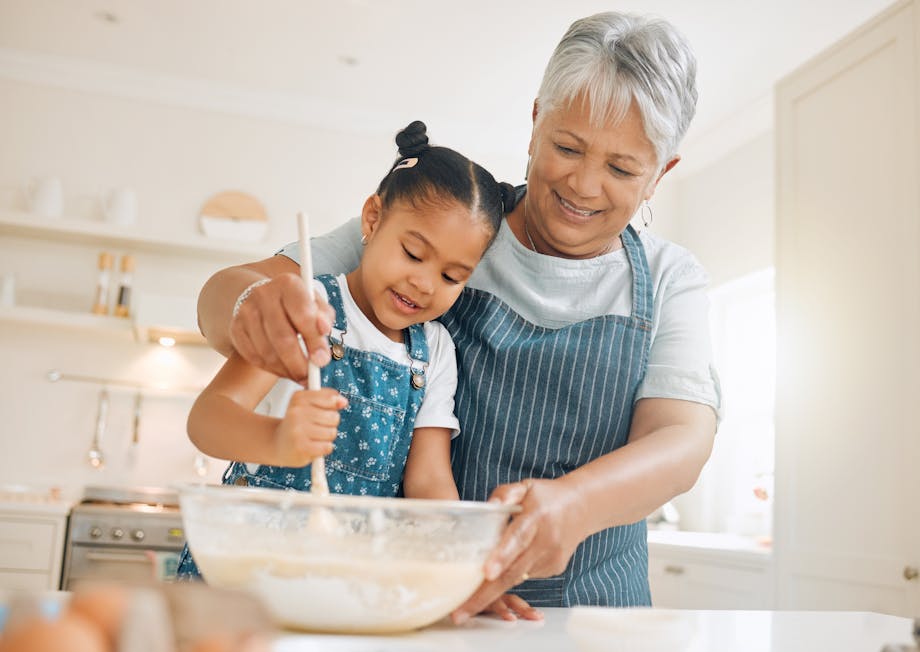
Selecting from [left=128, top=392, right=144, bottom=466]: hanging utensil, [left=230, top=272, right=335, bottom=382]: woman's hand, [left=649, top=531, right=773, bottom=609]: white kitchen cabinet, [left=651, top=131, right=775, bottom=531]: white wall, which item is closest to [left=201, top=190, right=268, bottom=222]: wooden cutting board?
[left=128, top=392, right=144, bottom=466]: hanging utensil

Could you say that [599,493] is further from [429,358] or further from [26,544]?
[26,544]

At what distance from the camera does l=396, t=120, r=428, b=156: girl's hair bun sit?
1.34 m

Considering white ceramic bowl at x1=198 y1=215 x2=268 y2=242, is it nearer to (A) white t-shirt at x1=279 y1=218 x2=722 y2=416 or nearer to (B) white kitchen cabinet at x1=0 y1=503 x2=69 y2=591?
(B) white kitchen cabinet at x1=0 y1=503 x2=69 y2=591

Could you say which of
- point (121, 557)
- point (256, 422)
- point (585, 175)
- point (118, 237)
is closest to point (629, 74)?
point (585, 175)

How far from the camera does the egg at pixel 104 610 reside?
0.36m

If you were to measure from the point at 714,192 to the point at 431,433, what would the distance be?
160 inches

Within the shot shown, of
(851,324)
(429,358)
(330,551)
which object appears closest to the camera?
(330,551)

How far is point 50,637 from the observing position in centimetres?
33

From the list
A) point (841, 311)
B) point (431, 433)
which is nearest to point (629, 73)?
point (431, 433)

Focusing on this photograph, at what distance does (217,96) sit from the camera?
459 centimetres

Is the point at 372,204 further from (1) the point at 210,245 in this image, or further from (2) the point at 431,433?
(1) the point at 210,245

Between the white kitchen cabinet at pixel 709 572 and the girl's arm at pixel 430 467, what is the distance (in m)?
2.16

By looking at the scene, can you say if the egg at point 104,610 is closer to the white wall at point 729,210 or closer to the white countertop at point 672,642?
the white countertop at point 672,642

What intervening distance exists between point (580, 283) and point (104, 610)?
103 cm
